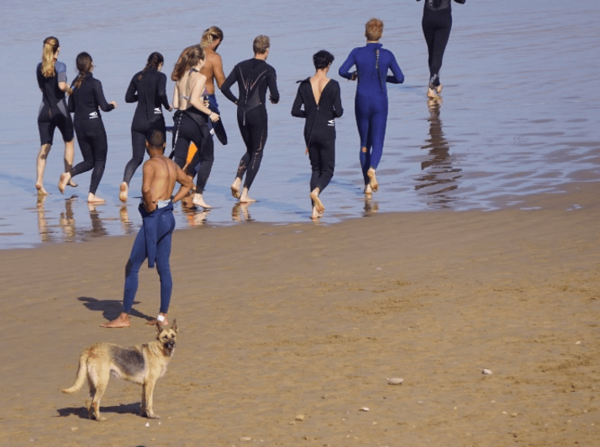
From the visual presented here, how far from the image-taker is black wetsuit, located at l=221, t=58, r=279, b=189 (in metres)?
13.9

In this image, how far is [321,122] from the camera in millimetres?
13391

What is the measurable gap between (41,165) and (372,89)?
4096 mm

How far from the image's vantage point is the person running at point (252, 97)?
1389 centimetres

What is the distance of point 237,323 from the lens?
9.83 metres

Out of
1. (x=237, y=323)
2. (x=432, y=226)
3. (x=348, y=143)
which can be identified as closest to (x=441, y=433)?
(x=237, y=323)

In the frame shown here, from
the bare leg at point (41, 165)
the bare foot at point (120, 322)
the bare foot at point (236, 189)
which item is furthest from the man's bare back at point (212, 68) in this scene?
the bare foot at point (120, 322)

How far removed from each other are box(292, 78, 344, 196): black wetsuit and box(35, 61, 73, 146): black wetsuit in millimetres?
3201

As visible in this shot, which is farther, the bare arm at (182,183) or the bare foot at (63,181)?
the bare foot at (63,181)

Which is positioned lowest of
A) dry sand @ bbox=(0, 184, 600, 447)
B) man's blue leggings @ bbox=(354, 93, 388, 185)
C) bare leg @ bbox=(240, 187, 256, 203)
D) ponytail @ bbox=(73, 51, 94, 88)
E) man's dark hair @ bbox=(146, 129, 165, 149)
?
dry sand @ bbox=(0, 184, 600, 447)

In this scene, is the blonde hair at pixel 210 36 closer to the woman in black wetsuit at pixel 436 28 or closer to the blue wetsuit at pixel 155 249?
the blue wetsuit at pixel 155 249

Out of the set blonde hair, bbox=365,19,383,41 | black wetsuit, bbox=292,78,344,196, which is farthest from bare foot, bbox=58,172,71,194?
blonde hair, bbox=365,19,383,41

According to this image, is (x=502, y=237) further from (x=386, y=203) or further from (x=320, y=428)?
(x=320, y=428)

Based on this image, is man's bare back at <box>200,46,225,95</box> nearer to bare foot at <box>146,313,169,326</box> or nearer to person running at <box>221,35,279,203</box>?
person running at <box>221,35,279,203</box>

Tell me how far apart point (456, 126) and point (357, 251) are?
6896 millimetres
